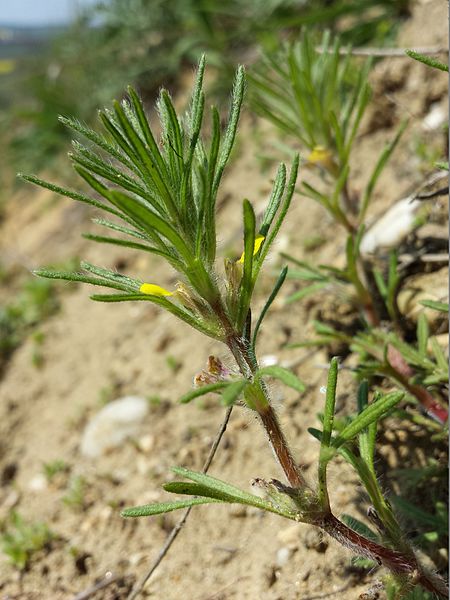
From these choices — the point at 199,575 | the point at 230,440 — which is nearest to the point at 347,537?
the point at 199,575

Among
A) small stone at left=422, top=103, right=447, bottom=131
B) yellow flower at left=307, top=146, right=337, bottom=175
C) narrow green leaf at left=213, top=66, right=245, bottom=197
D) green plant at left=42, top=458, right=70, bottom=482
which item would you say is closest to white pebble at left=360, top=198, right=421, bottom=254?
yellow flower at left=307, top=146, right=337, bottom=175

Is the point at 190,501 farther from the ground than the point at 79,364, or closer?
closer

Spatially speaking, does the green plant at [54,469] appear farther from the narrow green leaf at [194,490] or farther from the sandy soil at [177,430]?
the narrow green leaf at [194,490]

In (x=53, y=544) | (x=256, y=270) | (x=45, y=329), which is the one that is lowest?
(x=256, y=270)

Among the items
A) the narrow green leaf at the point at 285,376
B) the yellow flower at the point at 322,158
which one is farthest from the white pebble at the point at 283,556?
the yellow flower at the point at 322,158

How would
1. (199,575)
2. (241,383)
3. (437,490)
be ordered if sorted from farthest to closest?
(199,575) → (437,490) → (241,383)

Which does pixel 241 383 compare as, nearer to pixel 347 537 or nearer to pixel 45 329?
pixel 347 537

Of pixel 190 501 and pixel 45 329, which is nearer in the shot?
pixel 190 501

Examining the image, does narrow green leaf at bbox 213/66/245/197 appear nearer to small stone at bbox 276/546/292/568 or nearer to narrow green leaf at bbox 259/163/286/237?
narrow green leaf at bbox 259/163/286/237
